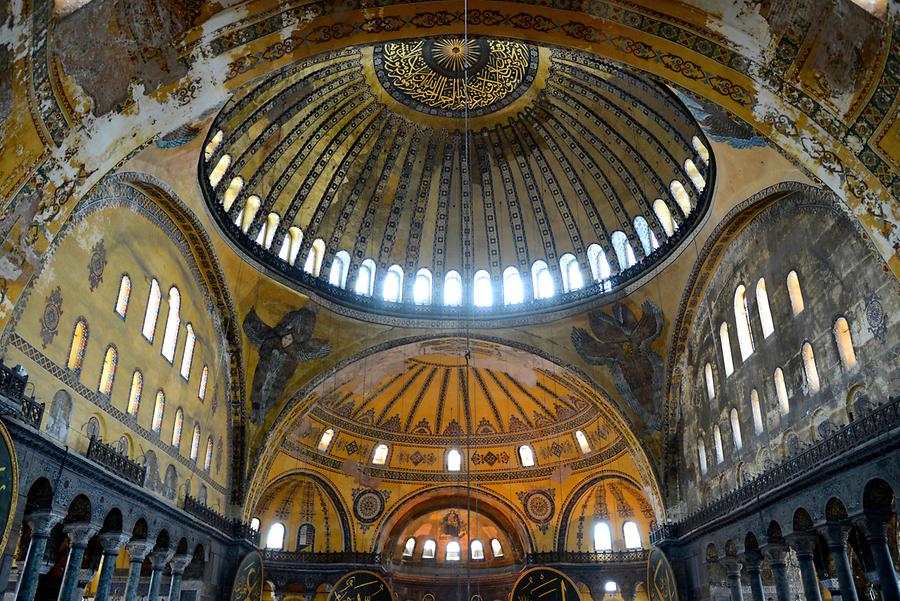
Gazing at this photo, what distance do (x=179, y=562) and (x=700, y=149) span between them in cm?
1545

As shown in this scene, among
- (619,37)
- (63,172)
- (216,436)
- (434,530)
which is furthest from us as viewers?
(434,530)

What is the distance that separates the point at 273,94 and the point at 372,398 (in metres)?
11.5

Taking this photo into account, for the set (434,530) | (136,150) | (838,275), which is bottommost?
(434,530)

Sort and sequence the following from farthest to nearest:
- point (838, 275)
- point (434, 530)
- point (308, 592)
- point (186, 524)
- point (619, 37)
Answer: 1. point (434, 530)
2. point (308, 592)
3. point (186, 524)
4. point (838, 275)
5. point (619, 37)

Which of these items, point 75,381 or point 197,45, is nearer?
point 197,45

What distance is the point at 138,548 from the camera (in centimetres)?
1420

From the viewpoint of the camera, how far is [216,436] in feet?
60.0

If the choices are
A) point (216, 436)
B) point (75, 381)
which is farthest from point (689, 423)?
point (75, 381)

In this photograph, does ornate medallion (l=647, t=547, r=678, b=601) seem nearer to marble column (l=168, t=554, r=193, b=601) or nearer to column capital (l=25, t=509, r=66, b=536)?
marble column (l=168, t=554, r=193, b=601)

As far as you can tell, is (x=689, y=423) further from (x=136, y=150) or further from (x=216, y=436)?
(x=136, y=150)

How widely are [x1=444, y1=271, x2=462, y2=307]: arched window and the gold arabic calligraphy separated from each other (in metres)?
5.20

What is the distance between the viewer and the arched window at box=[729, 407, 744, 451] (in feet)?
50.4

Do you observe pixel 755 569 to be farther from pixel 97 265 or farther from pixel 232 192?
pixel 232 192

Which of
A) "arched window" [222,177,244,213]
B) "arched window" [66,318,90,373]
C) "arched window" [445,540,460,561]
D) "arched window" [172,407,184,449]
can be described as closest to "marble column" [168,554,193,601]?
"arched window" [172,407,184,449]
